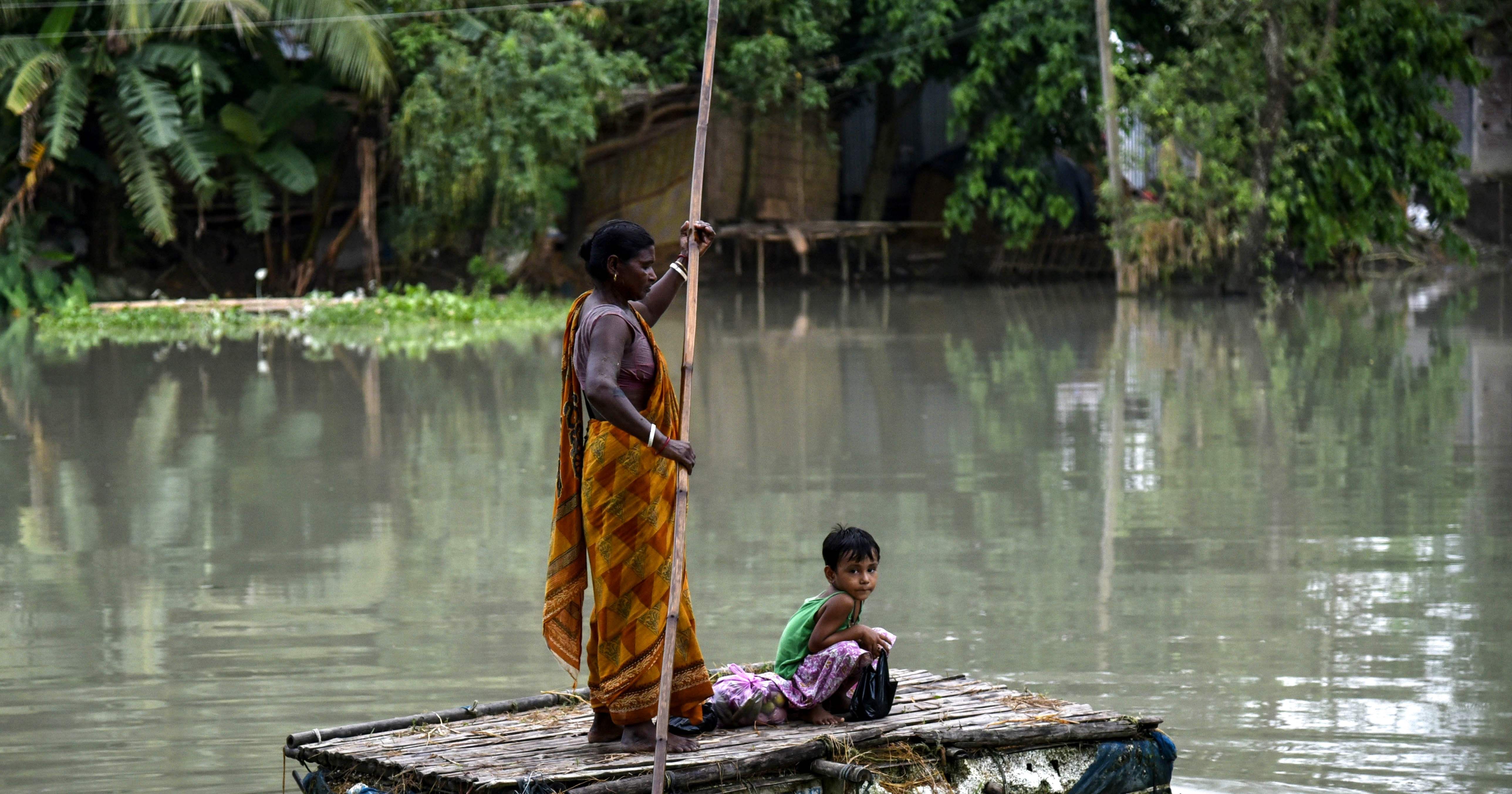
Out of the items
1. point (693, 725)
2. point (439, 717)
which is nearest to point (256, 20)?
point (439, 717)

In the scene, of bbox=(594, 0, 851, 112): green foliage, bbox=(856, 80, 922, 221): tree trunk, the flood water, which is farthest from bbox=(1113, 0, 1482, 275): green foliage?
the flood water

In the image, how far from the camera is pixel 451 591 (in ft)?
21.8

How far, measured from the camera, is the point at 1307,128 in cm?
2075

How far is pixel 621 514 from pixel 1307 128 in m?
18.9

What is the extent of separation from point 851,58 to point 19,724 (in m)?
21.8

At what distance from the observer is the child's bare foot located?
4020mm

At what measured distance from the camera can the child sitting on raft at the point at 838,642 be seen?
13.2 feet

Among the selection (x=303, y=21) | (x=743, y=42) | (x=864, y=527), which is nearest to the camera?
(x=864, y=527)

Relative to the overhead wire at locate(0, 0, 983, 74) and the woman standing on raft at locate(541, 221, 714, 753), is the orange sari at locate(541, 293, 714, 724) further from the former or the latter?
the overhead wire at locate(0, 0, 983, 74)

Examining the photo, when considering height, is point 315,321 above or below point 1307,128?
below

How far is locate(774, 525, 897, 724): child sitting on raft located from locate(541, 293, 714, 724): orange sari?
297 millimetres

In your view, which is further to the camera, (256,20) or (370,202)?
(370,202)

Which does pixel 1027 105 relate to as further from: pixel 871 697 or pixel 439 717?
pixel 439 717

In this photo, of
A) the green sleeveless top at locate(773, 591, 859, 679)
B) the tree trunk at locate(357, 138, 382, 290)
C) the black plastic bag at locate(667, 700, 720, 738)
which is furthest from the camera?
the tree trunk at locate(357, 138, 382, 290)
